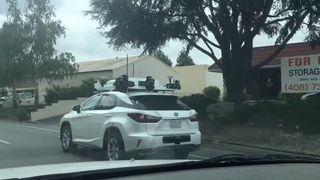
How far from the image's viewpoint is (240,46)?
73.4 feet

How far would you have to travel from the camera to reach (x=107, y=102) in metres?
12.5

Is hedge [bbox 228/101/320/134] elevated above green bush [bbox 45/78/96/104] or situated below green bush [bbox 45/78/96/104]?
below

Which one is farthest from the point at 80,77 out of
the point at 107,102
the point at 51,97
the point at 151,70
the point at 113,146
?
the point at 113,146

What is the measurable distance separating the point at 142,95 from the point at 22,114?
89.8 ft

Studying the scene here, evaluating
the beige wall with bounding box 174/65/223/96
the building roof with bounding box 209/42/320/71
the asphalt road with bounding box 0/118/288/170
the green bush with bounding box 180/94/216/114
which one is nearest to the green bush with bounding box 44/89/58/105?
the building roof with bounding box 209/42/320/71

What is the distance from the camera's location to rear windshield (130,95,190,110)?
11570mm

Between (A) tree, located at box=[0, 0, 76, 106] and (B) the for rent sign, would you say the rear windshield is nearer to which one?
(B) the for rent sign

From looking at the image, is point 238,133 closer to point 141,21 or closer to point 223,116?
point 223,116

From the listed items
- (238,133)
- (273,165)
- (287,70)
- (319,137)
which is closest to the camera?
(273,165)

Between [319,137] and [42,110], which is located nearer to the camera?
[319,137]

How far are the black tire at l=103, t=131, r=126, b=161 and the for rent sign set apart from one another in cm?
1050

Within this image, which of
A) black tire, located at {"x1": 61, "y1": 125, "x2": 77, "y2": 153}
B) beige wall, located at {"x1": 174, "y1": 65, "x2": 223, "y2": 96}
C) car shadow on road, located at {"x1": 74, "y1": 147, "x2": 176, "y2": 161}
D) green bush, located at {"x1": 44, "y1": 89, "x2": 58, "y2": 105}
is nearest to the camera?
car shadow on road, located at {"x1": 74, "y1": 147, "x2": 176, "y2": 161}

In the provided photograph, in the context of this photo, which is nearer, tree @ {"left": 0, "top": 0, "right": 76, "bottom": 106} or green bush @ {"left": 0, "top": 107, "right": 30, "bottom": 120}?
green bush @ {"left": 0, "top": 107, "right": 30, "bottom": 120}

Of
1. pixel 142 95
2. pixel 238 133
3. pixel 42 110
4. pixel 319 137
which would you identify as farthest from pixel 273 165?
pixel 42 110
